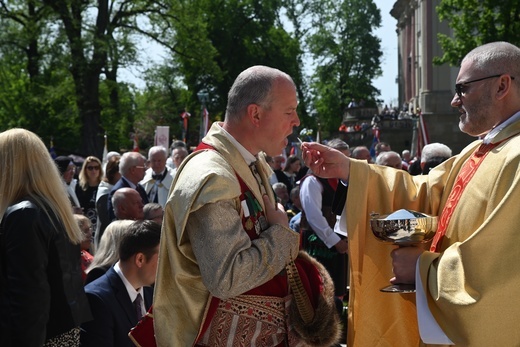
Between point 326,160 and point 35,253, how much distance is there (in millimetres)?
1483

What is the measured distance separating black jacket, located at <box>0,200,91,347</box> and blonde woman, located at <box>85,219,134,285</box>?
4.31 ft

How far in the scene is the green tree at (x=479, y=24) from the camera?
87.0 feet

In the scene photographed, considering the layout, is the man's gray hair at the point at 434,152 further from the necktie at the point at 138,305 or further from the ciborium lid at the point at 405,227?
the ciborium lid at the point at 405,227

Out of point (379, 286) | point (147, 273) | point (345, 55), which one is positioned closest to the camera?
point (379, 286)

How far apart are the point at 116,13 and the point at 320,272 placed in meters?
25.9

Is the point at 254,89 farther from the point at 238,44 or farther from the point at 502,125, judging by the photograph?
the point at 238,44

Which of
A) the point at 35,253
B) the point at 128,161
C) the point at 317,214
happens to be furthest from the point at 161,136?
the point at 35,253

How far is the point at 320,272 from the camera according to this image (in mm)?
3752

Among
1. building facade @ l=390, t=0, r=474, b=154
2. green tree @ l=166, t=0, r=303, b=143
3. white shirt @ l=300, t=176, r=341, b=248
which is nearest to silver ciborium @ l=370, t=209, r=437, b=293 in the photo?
white shirt @ l=300, t=176, r=341, b=248

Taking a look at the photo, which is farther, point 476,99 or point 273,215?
point 476,99

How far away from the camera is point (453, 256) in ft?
11.2

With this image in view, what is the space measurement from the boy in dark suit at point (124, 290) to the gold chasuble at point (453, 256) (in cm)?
131

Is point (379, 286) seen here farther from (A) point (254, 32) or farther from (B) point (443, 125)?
(A) point (254, 32)

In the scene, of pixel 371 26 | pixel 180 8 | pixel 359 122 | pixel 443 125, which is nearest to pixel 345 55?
pixel 371 26
